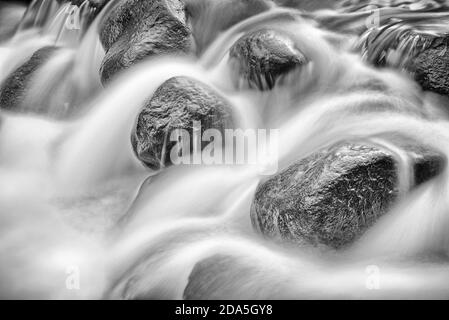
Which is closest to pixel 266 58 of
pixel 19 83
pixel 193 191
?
pixel 193 191

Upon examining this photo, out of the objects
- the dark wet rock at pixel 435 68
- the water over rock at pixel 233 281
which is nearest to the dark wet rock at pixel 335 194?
the water over rock at pixel 233 281

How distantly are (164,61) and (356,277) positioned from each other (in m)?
3.17

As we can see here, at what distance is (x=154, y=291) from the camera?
11.9 ft

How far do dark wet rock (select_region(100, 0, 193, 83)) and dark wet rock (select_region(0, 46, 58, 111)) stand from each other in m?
1.12

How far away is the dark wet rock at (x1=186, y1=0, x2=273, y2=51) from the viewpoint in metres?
5.98

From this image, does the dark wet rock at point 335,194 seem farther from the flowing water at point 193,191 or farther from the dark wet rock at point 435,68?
the dark wet rock at point 435,68

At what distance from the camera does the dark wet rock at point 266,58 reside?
16.7 ft

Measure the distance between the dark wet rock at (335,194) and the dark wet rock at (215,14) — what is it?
2.67 metres

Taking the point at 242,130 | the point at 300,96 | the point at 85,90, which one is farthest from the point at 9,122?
the point at 300,96

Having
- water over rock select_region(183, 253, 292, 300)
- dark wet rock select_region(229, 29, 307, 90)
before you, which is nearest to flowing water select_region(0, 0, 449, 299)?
water over rock select_region(183, 253, 292, 300)

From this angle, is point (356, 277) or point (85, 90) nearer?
point (356, 277)

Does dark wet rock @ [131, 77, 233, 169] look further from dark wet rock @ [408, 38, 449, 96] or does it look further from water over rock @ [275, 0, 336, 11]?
water over rock @ [275, 0, 336, 11]

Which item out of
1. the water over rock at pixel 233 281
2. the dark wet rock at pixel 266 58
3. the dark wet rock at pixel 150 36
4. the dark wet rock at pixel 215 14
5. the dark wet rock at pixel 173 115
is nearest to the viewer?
the water over rock at pixel 233 281
